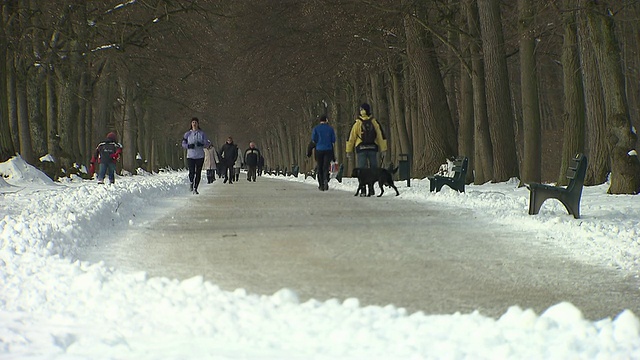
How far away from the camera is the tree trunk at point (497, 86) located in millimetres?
23234

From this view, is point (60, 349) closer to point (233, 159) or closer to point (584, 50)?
point (584, 50)

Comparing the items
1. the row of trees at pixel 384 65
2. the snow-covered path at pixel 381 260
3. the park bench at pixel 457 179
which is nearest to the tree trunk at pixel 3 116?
the row of trees at pixel 384 65

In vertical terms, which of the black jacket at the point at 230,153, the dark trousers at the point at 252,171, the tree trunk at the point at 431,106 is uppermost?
the tree trunk at the point at 431,106

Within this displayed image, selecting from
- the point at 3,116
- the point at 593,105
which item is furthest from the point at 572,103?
the point at 3,116

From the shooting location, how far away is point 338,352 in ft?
14.6

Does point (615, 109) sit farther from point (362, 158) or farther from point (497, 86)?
point (497, 86)

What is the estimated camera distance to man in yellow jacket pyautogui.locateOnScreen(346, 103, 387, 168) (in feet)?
64.0

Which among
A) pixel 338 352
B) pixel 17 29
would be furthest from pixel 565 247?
pixel 17 29

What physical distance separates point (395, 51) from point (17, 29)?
12.6 m

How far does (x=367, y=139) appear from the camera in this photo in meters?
19.6

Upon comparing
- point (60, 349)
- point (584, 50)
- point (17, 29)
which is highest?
point (17, 29)

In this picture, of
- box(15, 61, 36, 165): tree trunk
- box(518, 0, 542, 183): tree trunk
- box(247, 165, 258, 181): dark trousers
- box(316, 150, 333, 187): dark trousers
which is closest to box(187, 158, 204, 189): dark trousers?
box(316, 150, 333, 187): dark trousers

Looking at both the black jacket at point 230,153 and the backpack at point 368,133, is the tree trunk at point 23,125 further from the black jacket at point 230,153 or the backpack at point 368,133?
the backpack at point 368,133

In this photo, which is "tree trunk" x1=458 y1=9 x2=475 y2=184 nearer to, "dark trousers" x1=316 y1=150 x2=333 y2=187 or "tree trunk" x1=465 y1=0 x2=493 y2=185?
"tree trunk" x1=465 y1=0 x2=493 y2=185
